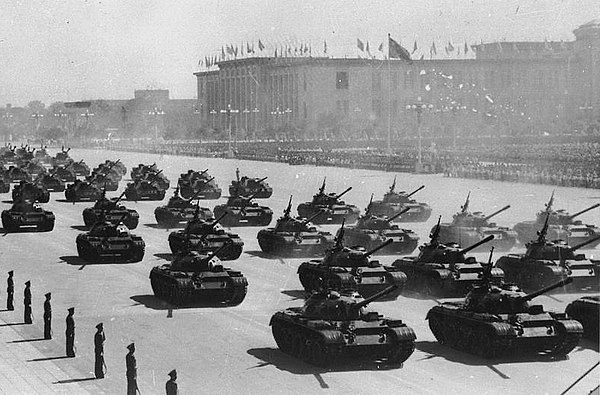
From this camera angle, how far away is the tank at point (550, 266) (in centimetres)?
2794

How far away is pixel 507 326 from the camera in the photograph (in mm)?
20406

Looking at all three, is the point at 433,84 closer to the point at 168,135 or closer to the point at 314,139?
the point at 314,139

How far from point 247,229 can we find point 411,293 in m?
18.2

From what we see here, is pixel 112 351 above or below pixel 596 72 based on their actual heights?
below

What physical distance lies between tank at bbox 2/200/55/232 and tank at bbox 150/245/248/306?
18.8 metres

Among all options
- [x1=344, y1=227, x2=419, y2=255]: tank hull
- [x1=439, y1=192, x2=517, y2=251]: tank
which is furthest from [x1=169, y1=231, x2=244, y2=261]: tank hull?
[x1=439, y1=192, x2=517, y2=251]: tank

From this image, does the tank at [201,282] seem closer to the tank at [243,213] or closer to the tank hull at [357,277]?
the tank hull at [357,277]

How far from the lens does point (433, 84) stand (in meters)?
170

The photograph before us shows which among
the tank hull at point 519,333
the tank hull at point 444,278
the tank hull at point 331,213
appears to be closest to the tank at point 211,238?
the tank hull at point 444,278

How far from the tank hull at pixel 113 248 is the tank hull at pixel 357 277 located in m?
8.51

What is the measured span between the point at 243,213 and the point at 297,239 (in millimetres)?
11273

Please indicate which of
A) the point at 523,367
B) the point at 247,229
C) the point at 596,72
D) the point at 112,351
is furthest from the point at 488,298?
the point at 596,72

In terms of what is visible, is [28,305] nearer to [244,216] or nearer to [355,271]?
[355,271]

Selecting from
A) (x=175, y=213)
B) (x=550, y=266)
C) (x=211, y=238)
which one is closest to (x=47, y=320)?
(x=211, y=238)
